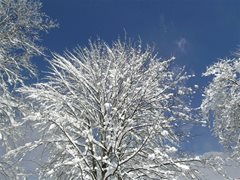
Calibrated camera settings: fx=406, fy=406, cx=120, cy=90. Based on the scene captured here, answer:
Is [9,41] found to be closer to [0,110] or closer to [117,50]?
[0,110]

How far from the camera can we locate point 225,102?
13.2 metres

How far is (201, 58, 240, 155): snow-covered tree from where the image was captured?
1273cm

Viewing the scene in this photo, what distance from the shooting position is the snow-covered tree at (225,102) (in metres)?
12.7

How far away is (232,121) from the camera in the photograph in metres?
12.8

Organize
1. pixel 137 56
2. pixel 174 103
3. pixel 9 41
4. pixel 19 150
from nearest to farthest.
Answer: pixel 19 150 → pixel 174 103 → pixel 9 41 → pixel 137 56

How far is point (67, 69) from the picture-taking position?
12375 millimetres

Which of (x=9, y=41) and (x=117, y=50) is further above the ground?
(x=117, y=50)

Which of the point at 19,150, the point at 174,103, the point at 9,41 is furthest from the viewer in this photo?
the point at 9,41

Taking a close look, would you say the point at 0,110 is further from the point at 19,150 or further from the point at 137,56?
the point at 137,56

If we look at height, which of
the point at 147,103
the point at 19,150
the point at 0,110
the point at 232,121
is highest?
the point at 232,121

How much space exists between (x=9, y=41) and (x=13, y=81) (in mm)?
1215

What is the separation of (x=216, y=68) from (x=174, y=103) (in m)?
3.06

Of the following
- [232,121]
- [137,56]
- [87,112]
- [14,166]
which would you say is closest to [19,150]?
[14,166]

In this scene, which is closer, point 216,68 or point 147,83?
point 147,83
